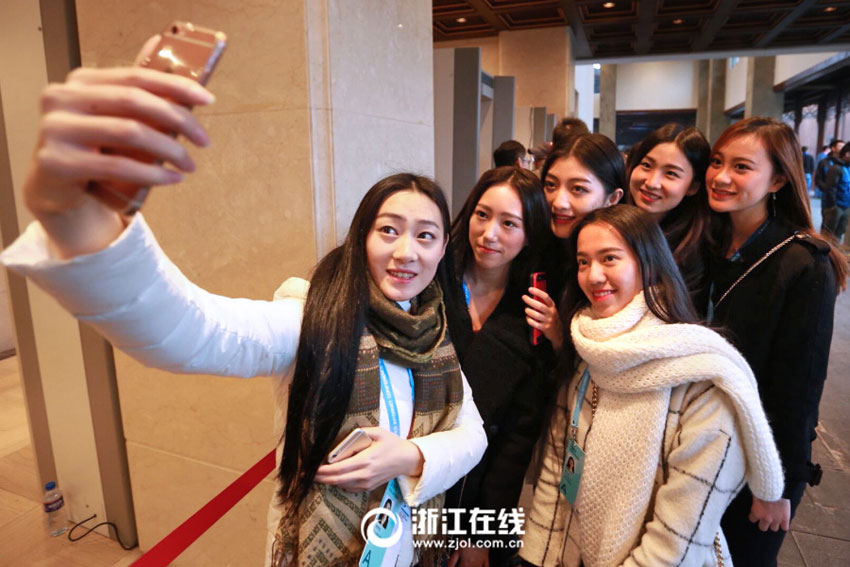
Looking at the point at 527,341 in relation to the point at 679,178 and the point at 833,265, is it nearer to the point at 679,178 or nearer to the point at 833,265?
the point at 679,178

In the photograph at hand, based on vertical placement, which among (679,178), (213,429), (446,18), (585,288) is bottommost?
(213,429)

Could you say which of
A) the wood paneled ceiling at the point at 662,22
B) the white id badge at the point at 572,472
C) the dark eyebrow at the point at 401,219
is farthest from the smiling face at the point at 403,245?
the wood paneled ceiling at the point at 662,22

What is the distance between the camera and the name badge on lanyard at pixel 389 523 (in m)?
1.22

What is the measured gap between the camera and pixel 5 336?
5.56 m

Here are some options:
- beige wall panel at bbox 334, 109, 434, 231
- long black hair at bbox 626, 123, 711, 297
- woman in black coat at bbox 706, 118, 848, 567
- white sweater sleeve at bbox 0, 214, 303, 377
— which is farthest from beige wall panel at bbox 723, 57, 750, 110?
white sweater sleeve at bbox 0, 214, 303, 377

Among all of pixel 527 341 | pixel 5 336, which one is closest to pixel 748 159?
pixel 527 341

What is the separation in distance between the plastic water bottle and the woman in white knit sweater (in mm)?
2567

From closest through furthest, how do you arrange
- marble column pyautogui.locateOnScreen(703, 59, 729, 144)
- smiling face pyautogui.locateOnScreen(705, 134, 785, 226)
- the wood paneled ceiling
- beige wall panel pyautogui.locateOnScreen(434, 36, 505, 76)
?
smiling face pyautogui.locateOnScreen(705, 134, 785, 226) < the wood paneled ceiling < beige wall panel pyautogui.locateOnScreen(434, 36, 505, 76) < marble column pyautogui.locateOnScreen(703, 59, 729, 144)

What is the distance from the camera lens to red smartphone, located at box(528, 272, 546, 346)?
5.29ft

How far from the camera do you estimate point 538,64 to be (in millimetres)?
10070

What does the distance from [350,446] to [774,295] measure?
141 centimetres

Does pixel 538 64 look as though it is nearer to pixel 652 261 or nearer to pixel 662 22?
pixel 662 22

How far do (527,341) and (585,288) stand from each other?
0.27 meters

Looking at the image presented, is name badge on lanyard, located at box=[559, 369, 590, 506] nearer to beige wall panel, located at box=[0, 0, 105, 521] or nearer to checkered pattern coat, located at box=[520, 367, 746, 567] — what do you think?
checkered pattern coat, located at box=[520, 367, 746, 567]
